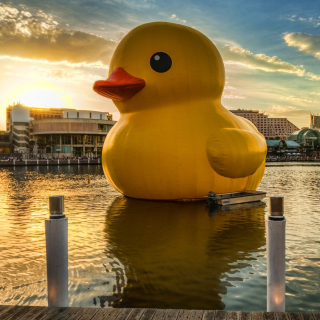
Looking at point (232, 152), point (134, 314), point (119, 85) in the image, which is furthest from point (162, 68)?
point (134, 314)

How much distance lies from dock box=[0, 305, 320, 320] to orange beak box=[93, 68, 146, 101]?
966cm

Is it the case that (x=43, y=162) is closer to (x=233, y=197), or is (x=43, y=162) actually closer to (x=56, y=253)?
(x=233, y=197)

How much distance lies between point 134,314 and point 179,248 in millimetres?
4331

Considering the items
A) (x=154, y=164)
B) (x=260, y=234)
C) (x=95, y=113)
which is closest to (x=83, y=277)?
(x=260, y=234)

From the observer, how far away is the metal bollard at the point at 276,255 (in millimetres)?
3973

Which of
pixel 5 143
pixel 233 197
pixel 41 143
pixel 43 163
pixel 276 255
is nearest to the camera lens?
pixel 276 255

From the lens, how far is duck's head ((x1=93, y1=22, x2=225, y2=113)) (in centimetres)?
1327

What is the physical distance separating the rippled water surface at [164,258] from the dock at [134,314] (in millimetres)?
1272

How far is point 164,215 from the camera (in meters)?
12.2

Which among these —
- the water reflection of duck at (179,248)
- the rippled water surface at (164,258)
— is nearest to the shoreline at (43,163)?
the rippled water surface at (164,258)

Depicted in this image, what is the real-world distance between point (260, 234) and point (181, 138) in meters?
4.78

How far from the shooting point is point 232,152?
12367mm

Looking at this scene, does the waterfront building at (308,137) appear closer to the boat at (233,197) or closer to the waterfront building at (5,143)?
the waterfront building at (5,143)

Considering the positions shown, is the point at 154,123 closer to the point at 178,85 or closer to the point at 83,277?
the point at 178,85
